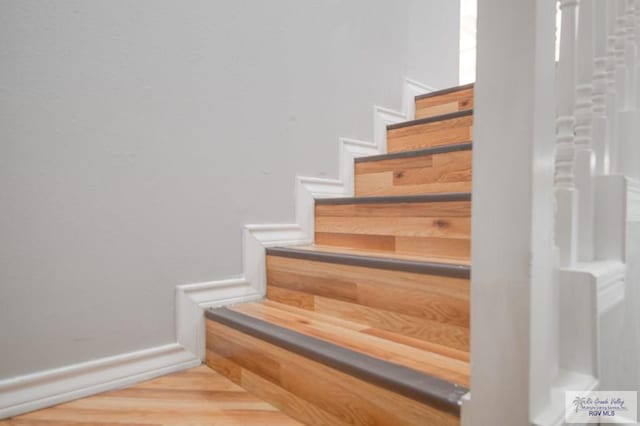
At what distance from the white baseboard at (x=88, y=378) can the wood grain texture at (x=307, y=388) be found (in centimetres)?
12

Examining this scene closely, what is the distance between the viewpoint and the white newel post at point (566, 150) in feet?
2.33

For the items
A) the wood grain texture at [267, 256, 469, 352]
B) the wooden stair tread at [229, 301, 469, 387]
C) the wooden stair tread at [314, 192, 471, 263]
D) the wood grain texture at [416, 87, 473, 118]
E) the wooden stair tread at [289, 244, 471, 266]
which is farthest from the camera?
the wood grain texture at [416, 87, 473, 118]

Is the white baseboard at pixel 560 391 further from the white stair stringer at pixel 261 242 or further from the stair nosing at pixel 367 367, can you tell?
the white stair stringer at pixel 261 242

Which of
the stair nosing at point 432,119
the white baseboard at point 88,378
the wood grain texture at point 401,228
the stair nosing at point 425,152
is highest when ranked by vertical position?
the stair nosing at point 432,119

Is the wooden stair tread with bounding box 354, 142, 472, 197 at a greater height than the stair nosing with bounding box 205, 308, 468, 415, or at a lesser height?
greater

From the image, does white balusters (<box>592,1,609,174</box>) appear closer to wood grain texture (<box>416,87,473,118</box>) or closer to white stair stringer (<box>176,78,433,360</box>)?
white stair stringer (<box>176,78,433,360</box>)

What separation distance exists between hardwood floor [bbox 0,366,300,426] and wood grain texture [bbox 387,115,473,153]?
1.20m

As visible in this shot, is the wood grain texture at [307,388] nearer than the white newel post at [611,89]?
Yes

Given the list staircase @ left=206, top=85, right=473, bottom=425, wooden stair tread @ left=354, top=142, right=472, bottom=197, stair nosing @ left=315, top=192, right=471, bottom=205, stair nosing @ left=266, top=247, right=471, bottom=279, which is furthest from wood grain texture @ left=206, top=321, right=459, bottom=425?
wooden stair tread @ left=354, top=142, right=472, bottom=197

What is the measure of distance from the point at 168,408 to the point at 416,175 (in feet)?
3.45

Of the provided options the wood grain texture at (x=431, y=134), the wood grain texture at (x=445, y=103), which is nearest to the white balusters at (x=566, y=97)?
the wood grain texture at (x=431, y=134)

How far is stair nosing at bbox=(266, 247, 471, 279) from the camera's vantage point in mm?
879

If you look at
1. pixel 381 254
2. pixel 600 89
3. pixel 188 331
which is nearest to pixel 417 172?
pixel 381 254

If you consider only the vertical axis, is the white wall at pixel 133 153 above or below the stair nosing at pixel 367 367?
above
